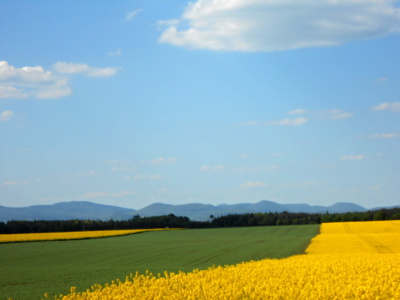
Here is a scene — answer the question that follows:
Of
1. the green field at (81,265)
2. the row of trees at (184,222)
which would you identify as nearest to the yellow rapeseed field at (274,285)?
the green field at (81,265)

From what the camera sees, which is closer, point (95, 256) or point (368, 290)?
point (368, 290)

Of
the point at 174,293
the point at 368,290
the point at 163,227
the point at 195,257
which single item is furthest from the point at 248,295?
the point at 163,227

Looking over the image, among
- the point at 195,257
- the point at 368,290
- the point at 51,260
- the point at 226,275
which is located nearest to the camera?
the point at 368,290

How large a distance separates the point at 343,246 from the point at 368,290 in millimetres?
34175

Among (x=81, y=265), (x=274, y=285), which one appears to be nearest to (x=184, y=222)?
(x=81, y=265)

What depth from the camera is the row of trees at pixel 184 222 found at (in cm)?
10256

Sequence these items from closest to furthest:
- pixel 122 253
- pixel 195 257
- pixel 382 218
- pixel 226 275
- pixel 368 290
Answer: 1. pixel 368 290
2. pixel 226 275
3. pixel 195 257
4. pixel 122 253
5. pixel 382 218

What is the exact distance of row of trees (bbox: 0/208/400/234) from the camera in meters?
103

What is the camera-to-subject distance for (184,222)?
125 meters

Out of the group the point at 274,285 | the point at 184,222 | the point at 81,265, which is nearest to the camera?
the point at 274,285

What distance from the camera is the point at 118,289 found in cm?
1834

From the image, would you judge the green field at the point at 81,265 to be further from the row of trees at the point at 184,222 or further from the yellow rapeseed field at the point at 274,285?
the row of trees at the point at 184,222

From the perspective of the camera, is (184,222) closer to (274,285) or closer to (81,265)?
(81,265)

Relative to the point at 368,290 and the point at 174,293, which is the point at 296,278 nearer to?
the point at 368,290
